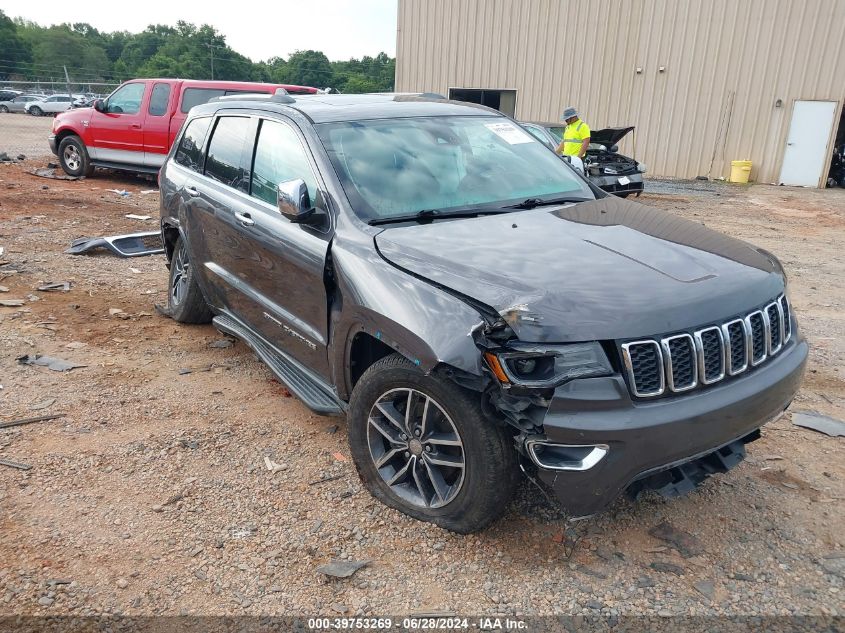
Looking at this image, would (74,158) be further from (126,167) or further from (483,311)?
(483,311)

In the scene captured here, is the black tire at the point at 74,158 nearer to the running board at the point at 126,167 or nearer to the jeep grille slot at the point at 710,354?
the running board at the point at 126,167

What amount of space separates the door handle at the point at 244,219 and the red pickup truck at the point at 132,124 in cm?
812

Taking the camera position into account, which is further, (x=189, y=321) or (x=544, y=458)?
(x=189, y=321)

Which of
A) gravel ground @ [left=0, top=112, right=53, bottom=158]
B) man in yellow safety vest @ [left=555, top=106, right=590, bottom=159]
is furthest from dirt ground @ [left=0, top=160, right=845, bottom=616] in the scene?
gravel ground @ [left=0, top=112, right=53, bottom=158]

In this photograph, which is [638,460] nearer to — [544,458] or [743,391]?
[544,458]

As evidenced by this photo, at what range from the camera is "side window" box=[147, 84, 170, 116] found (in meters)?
12.2

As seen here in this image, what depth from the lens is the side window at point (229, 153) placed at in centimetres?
428

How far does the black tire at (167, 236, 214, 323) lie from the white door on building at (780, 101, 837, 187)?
18.9m

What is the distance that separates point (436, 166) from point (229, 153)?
1606 millimetres

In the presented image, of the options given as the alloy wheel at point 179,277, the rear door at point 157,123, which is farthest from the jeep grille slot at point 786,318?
the rear door at point 157,123

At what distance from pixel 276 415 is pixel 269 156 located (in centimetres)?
159

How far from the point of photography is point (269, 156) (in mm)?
3992

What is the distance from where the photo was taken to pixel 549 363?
2473 mm

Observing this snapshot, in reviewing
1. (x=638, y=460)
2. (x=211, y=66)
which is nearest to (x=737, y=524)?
(x=638, y=460)
